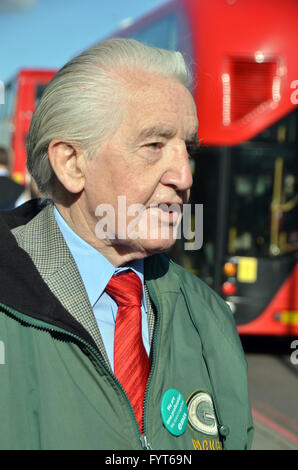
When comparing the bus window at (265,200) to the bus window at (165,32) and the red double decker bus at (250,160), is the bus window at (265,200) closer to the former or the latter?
the red double decker bus at (250,160)

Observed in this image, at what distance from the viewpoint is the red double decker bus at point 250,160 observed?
690cm

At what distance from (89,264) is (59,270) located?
0.12m

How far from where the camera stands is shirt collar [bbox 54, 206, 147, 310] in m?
1.58

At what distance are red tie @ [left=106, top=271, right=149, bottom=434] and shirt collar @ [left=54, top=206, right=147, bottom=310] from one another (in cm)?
3

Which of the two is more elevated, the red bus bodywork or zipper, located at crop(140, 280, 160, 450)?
the red bus bodywork

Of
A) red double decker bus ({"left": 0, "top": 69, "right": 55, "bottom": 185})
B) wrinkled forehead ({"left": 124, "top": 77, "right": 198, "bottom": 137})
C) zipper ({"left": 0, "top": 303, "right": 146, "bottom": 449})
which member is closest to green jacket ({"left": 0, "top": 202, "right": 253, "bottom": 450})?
zipper ({"left": 0, "top": 303, "right": 146, "bottom": 449})

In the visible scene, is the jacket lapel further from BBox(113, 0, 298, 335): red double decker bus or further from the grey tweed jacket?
BBox(113, 0, 298, 335): red double decker bus

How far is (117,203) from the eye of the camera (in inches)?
62.1

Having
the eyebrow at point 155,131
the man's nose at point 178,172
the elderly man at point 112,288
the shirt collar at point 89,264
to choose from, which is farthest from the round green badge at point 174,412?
the eyebrow at point 155,131

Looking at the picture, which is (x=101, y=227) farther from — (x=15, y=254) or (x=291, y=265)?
(x=291, y=265)

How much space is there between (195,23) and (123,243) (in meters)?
5.80

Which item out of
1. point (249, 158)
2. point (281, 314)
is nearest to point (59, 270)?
point (249, 158)

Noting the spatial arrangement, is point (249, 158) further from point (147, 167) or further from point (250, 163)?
point (147, 167)
